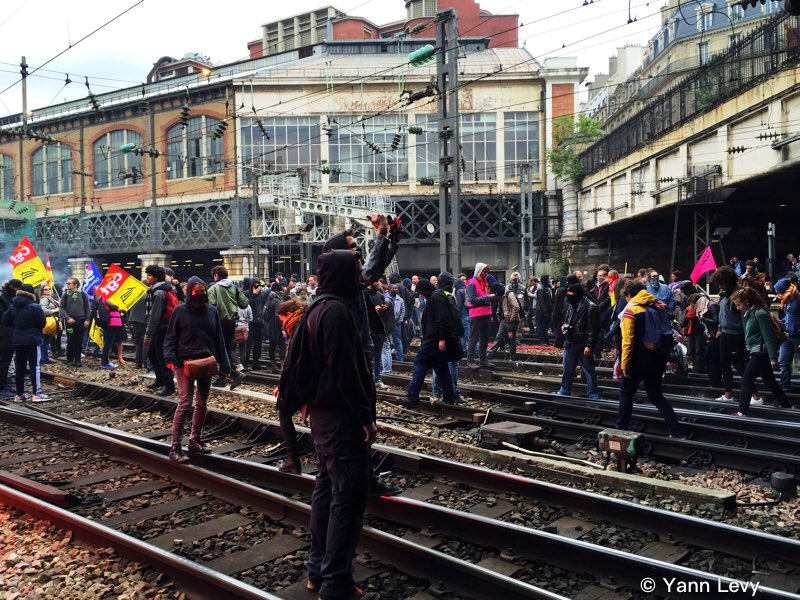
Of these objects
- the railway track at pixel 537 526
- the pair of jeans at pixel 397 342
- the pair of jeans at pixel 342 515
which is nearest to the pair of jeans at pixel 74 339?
the pair of jeans at pixel 397 342

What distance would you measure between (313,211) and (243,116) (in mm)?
10697

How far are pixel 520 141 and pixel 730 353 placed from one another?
28.9 m

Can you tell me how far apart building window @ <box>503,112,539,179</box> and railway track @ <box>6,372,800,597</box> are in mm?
32179

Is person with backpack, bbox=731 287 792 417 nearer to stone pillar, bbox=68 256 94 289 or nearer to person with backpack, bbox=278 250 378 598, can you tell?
person with backpack, bbox=278 250 378 598

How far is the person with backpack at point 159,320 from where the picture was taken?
11023mm

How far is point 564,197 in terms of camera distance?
35.9 m

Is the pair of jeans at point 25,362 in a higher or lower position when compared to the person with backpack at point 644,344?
lower

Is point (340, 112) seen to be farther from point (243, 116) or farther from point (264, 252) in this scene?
point (264, 252)

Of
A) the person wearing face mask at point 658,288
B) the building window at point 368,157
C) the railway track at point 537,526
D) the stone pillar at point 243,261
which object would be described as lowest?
the railway track at point 537,526

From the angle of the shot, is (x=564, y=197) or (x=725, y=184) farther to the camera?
(x=564, y=197)

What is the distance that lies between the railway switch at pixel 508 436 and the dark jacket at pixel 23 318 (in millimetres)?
7399

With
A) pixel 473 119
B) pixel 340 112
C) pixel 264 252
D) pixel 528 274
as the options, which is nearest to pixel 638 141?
pixel 528 274

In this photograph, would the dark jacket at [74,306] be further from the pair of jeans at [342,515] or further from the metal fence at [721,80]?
the metal fence at [721,80]

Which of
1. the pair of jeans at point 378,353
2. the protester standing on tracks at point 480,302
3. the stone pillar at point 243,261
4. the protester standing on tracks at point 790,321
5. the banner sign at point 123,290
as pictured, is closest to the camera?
the protester standing on tracks at point 790,321
